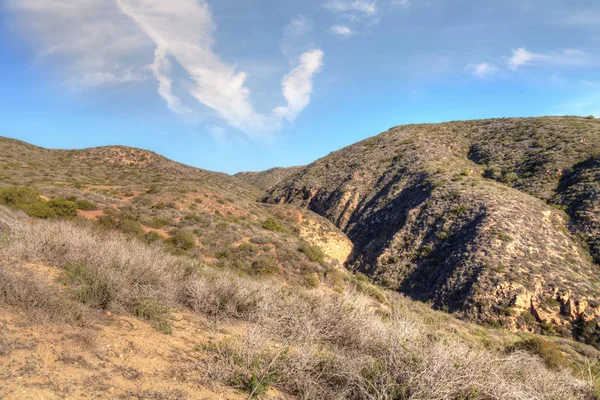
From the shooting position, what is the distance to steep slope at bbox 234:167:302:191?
7862 centimetres

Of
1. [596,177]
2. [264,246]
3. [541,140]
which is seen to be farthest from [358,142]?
[264,246]

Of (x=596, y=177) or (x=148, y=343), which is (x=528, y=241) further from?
(x=148, y=343)

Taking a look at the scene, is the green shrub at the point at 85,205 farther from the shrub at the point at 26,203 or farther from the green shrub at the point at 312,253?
the green shrub at the point at 312,253

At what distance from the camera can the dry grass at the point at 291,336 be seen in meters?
3.71

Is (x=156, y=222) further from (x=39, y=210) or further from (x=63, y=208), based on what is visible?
(x=39, y=210)

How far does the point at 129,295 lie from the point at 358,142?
2213 inches

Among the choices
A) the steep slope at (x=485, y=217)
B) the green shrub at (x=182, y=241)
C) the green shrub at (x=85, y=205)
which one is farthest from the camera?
the green shrub at (x=85, y=205)

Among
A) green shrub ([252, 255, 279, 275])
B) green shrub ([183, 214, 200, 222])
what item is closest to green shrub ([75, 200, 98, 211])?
green shrub ([183, 214, 200, 222])

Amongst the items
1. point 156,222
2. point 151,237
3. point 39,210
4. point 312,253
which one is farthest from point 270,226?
point 39,210

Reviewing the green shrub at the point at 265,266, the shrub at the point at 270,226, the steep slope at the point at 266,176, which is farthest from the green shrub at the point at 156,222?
the steep slope at the point at 266,176

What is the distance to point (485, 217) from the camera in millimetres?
22531

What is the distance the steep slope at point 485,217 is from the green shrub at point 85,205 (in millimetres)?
21108

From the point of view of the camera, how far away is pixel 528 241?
66.9ft

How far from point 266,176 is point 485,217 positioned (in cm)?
6865
